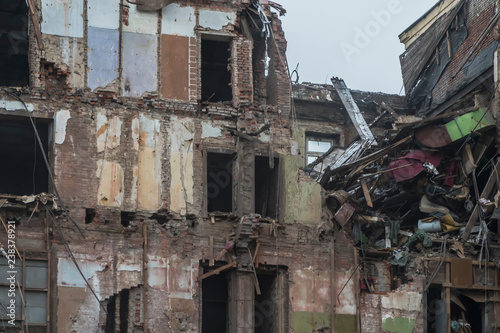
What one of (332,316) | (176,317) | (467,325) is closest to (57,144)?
(176,317)

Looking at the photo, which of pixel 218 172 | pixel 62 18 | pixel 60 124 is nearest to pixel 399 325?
pixel 218 172

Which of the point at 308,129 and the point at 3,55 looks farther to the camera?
the point at 308,129

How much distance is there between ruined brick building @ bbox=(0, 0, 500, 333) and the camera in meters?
28.9

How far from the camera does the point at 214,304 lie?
32.6m

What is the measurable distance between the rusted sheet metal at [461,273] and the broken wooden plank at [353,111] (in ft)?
16.9

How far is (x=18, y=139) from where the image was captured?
106 ft

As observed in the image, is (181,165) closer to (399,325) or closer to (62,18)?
(62,18)

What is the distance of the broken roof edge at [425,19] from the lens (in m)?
36.9

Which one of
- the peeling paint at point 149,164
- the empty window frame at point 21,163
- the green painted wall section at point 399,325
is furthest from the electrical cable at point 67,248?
the green painted wall section at point 399,325

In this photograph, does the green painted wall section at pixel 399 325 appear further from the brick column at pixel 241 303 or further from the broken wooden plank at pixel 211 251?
the broken wooden plank at pixel 211 251

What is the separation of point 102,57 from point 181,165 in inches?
133

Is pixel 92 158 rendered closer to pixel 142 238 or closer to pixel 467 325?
pixel 142 238

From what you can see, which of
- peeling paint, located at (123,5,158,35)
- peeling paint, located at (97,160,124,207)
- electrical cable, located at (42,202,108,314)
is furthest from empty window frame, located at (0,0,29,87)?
electrical cable, located at (42,202,108,314)

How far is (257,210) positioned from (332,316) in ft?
11.5
